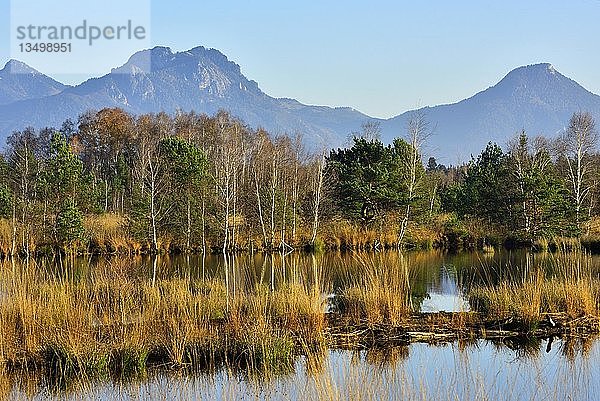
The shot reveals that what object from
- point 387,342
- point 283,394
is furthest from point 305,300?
point 283,394

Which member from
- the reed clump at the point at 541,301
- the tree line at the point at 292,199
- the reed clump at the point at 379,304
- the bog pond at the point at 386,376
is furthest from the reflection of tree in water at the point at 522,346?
the tree line at the point at 292,199

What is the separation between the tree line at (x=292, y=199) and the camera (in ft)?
88.1

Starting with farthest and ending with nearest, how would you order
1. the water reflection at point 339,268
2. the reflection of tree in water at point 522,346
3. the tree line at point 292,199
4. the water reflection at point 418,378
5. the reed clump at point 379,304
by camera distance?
the tree line at point 292,199
the water reflection at point 339,268
the reed clump at point 379,304
the reflection of tree in water at point 522,346
the water reflection at point 418,378

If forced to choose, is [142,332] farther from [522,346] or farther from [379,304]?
[522,346]

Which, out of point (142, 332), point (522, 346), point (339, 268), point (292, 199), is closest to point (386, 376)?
point (522, 346)

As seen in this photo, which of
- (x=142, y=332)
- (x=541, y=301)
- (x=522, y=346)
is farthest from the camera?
(x=541, y=301)

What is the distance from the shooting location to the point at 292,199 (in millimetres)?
30625

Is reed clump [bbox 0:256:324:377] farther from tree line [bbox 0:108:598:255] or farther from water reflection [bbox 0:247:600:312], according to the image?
tree line [bbox 0:108:598:255]

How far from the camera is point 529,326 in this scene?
10.2 meters

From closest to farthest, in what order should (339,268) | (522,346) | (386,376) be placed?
(386,376) < (522,346) < (339,268)

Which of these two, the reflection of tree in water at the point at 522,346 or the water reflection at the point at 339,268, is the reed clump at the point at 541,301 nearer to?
the reflection of tree in water at the point at 522,346

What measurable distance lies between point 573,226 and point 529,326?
1927cm

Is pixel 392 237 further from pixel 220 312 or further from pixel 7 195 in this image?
pixel 220 312

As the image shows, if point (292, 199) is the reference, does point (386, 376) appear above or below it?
→ below
